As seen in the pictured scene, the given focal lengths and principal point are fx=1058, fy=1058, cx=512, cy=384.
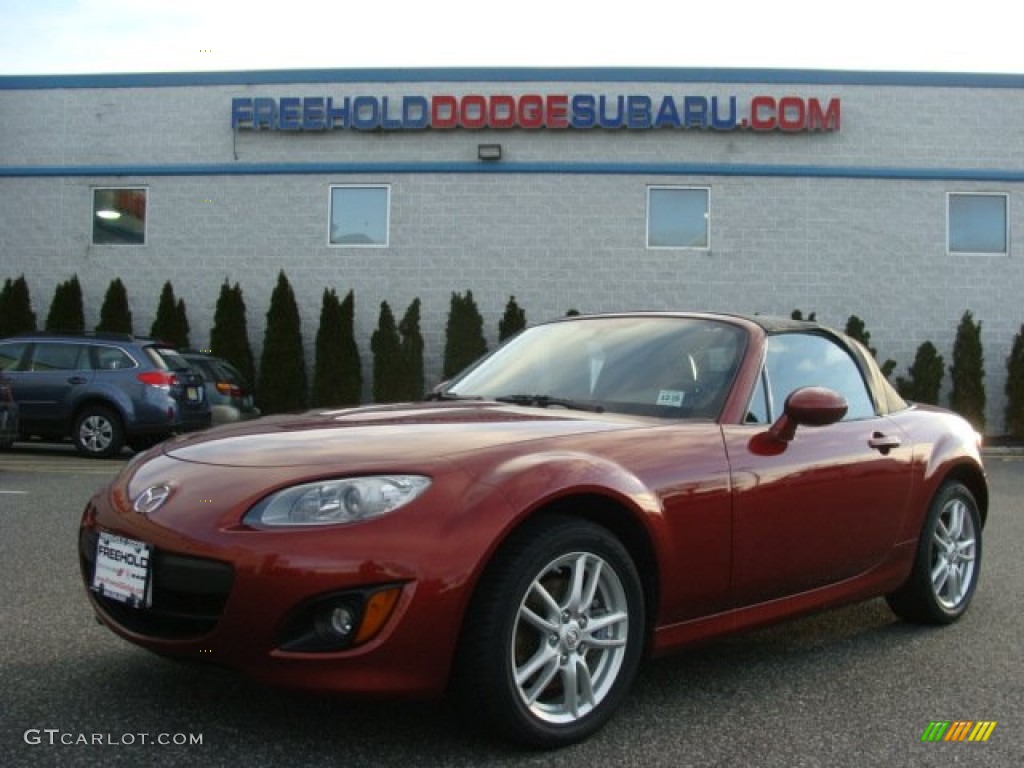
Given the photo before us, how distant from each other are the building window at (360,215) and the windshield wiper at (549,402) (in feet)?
46.8

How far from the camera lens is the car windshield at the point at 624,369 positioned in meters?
3.79

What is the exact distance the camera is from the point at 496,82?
17703mm

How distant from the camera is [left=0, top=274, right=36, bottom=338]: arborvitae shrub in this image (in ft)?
58.0

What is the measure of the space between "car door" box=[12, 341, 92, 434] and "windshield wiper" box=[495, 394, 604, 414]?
1008cm

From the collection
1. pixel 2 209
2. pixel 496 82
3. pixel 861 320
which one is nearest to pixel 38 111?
pixel 2 209

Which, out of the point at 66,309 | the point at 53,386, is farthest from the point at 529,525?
the point at 66,309

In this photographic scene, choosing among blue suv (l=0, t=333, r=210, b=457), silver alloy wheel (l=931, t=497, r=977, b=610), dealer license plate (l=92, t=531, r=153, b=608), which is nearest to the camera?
dealer license plate (l=92, t=531, r=153, b=608)

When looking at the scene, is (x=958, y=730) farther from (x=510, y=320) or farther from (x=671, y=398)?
(x=510, y=320)

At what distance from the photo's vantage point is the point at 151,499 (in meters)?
3.05

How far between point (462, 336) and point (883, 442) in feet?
42.8

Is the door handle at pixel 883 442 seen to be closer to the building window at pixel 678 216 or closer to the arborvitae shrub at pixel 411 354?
the arborvitae shrub at pixel 411 354

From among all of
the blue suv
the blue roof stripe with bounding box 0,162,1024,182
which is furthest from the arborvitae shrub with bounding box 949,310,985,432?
the blue suv

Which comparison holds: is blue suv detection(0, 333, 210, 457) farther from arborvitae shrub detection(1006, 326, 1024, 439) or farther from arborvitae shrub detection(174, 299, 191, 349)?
arborvitae shrub detection(1006, 326, 1024, 439)

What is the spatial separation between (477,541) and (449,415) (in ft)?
2.79
